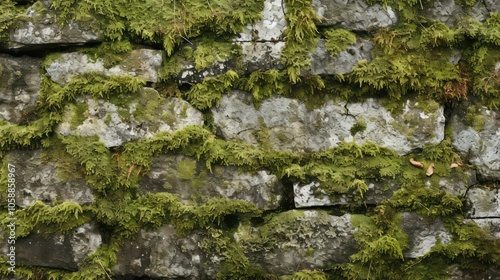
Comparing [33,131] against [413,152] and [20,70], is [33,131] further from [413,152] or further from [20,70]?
[413,152]

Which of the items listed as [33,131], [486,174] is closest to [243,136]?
[33,131]

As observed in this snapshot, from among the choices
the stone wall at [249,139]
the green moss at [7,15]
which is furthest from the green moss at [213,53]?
the green moss at [7,15]

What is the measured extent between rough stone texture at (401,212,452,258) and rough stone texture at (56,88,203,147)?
55.8 inches

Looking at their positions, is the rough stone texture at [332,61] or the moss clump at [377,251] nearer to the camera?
the moss clump at [377,251]

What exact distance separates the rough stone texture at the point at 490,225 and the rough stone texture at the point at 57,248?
230 cm

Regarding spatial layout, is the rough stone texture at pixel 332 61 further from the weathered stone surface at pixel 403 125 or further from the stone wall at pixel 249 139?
the weathered stone surface at pixel 403 125

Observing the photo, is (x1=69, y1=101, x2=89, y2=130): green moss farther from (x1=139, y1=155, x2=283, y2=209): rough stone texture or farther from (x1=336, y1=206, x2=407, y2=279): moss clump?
(x1=336, y1=206, x2=407, y2=279): moss clump

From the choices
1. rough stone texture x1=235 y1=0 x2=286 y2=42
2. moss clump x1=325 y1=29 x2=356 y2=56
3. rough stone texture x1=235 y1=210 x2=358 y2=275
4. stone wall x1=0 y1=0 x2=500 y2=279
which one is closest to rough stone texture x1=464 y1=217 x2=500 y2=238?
stone wall x1=0 y1=0 x2=500 y2=279

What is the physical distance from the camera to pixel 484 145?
118 inches

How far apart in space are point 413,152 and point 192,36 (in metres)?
1.53

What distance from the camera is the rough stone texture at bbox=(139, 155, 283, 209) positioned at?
3.00 metres

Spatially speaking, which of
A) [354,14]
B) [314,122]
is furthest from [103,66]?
[354,14]

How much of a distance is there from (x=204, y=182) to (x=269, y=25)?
1048 millimetres

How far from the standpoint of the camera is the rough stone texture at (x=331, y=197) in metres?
2.98
